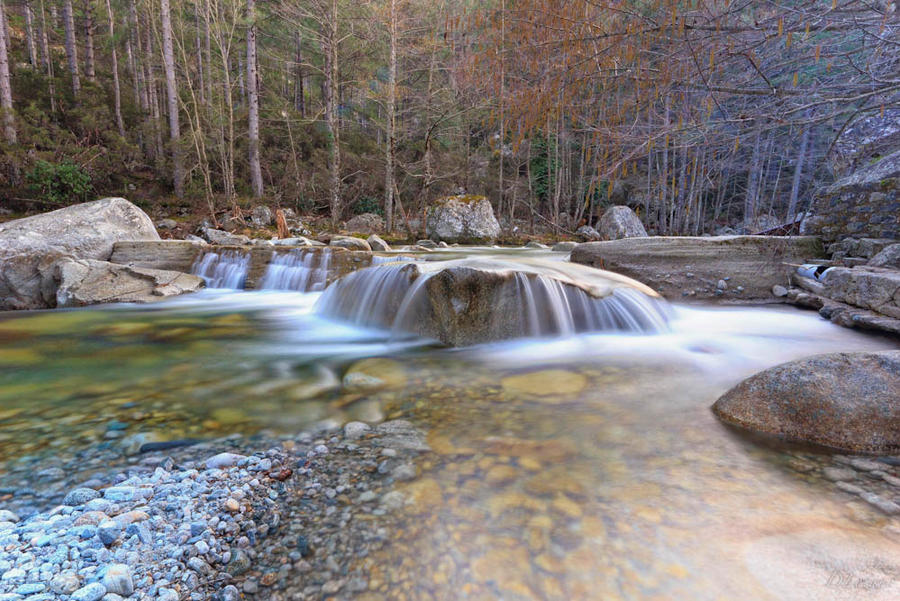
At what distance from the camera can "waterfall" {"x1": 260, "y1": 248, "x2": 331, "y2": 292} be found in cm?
807

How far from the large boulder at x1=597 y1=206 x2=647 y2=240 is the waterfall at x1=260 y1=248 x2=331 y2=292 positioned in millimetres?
15953

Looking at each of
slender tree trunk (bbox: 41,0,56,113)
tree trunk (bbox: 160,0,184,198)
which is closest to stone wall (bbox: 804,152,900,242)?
tree trunk (bbox: 160,0,184,198)

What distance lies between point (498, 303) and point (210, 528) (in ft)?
11.3

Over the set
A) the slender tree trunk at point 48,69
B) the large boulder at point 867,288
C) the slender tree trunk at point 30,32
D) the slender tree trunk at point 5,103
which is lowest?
the large boulder at point 867,288

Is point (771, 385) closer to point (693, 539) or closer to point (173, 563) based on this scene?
point (693, 539)

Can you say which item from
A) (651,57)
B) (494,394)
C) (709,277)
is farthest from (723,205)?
(494,394)

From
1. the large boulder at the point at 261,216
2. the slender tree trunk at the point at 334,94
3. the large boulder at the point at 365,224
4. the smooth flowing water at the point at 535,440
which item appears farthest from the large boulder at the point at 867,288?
the large boulder at the point at 261,216

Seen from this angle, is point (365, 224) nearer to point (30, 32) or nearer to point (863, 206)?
point (863, 206)

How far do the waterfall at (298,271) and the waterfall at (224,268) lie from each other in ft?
1.62

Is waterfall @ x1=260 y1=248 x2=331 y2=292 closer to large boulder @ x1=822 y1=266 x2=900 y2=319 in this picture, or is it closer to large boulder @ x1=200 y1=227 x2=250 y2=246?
large boulder @ x1=200 y1=227 x2=250 y2=246

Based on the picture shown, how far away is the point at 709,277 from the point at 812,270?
1.30m

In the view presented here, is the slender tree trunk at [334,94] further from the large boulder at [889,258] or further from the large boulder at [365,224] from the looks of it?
the large boulder at [889,258]

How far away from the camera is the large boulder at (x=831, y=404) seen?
2.22 metres

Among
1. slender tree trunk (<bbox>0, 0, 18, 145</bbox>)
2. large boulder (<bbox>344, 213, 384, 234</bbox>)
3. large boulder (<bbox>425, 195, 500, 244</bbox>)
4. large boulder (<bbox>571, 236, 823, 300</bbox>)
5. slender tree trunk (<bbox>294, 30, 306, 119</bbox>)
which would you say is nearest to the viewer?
large boulder (<bbox>571, 236, 823, 300</bbox>)
